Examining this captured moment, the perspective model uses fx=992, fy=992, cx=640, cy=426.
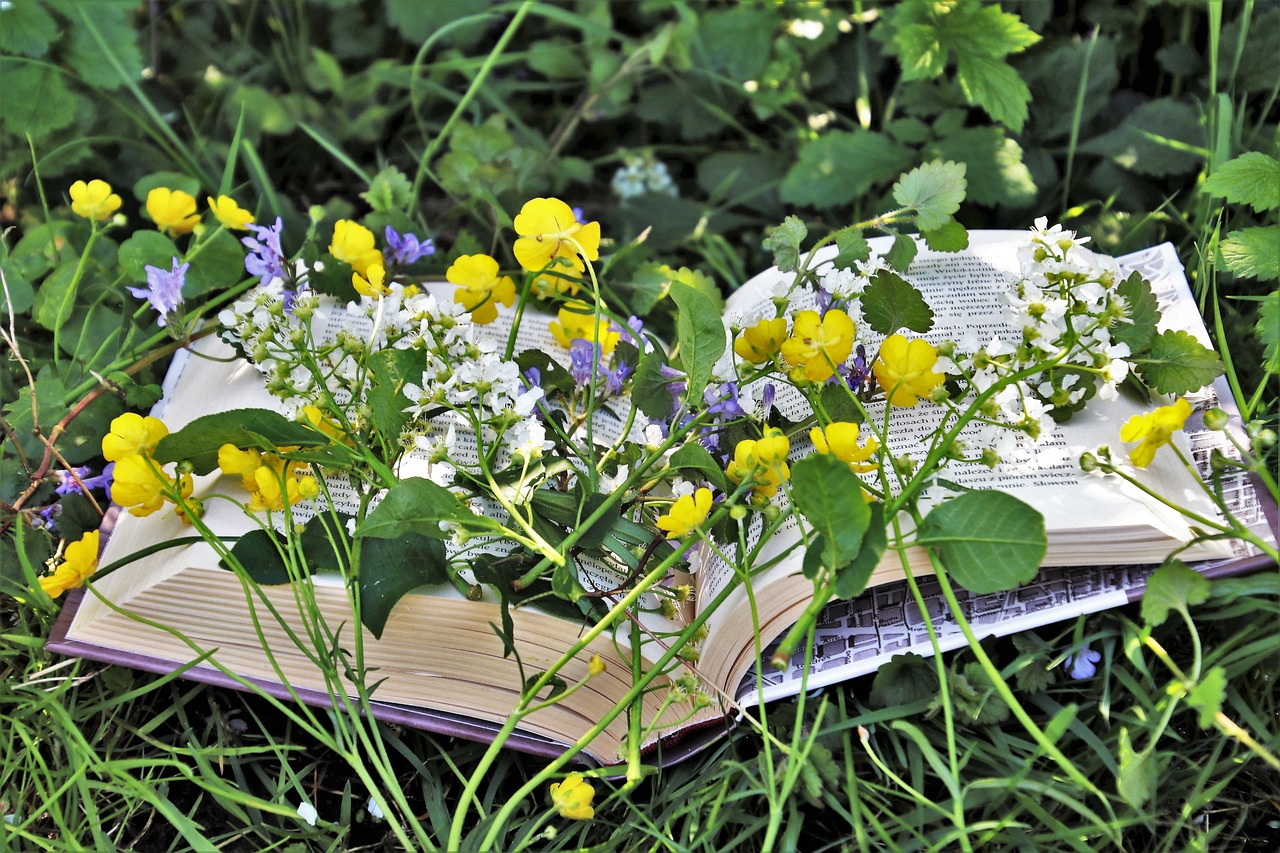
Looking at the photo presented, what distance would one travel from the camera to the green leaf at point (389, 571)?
831mm

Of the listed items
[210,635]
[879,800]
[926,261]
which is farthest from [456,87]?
[879,800]

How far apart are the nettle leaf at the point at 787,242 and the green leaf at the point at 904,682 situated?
37 centimetres

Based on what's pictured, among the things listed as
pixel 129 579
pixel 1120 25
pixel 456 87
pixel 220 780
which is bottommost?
pixel 220 780

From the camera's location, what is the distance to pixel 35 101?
123cm

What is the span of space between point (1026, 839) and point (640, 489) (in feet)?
1.38

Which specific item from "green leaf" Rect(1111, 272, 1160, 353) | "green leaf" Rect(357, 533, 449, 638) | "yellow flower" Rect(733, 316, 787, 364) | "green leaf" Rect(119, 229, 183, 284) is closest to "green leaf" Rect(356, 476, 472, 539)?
"green leaf" Rect(357, 533, 449, 638)

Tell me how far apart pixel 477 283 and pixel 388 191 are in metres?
0.26

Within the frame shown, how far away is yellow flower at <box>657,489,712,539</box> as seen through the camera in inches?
30.9

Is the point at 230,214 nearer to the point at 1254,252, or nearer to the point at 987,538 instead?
the point at 987,538

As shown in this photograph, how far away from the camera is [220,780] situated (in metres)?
0.86

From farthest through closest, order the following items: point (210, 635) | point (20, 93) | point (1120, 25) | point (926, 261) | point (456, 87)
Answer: point (456, 87)
point (1120, 25)
point (20, 93)
point (926, 261)
point (210, 635)

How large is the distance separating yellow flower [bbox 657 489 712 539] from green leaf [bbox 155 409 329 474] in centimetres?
31

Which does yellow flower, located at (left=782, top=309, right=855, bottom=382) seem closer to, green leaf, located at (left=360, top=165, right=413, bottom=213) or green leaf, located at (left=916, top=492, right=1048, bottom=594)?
green leaf, located at (left=916, top=492, right=1048, bottom=594)

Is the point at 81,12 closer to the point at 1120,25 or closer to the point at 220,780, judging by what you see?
the point at 220,780
